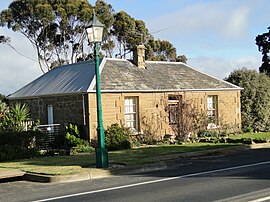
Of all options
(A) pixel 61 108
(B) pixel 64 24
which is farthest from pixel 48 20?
(A) pixel 61 108

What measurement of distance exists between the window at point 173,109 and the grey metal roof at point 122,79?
56cm

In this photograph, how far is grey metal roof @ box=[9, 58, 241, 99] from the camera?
24.6 meters

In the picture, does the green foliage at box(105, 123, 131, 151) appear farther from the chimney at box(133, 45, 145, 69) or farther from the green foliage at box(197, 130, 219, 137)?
the chimney at box(133, 45, 145, 69)

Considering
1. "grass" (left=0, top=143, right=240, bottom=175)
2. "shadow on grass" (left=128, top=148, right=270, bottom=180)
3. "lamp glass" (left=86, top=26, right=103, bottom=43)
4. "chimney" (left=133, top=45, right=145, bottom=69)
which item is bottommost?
"shadow on grass" (left=128, top=148, right=270, bottom=180)

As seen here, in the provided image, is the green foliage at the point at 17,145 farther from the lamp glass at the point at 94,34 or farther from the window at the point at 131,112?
the lamp glass at the point at 94,34

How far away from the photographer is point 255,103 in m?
30.3

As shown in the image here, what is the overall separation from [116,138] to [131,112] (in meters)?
2.89

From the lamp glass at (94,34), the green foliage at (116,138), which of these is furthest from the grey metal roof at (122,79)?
the lamp glass at (94,34)

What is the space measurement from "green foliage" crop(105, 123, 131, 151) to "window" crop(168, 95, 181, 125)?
380 centimetres

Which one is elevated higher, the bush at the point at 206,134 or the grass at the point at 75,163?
the bush at the point at 206,134

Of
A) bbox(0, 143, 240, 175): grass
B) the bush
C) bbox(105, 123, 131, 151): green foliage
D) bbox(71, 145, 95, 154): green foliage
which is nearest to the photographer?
bbox(0, 143, 240, 175): grass

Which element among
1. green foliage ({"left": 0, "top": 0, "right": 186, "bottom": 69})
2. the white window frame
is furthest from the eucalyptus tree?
the white window frame

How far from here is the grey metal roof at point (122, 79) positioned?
24562 mm

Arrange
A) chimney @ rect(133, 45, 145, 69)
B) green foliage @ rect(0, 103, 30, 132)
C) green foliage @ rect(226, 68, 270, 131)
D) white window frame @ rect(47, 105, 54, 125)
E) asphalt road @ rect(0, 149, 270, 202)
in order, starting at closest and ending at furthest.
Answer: asphalt road @ rect(0, 149, 270, 202)
green foliage @ rect(0, 103, 30, 132)
white window frame @ rect(47, 105, 54, 125)
chimney @ rect(133, 45, 145, 69)
green foliage @ rect(226, 68, 270, 131)
